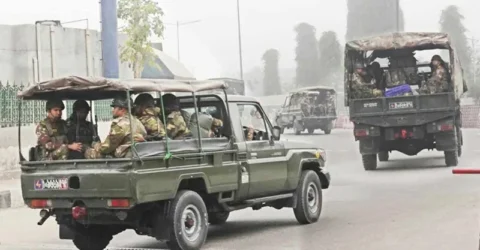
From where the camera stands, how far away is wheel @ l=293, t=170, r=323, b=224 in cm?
989

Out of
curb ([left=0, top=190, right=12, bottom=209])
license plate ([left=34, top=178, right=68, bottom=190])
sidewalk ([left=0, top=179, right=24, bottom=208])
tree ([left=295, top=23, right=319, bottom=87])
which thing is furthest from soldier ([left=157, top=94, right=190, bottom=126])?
tree ([left=295, top=23, right=319, bottom=87])

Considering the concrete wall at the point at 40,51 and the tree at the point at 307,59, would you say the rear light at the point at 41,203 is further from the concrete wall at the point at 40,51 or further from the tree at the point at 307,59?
the tree at the point at 307,59

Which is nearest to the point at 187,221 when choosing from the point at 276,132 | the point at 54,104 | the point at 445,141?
the point at 54,104

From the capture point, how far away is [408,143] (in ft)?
57.5

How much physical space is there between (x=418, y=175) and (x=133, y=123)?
30.7 ft

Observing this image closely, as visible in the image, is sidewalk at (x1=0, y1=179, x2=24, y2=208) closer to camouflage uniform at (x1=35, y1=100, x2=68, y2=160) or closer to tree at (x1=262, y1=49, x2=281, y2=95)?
camouflage uniform at (x1=35, y1=100, x2=68, y2=160)

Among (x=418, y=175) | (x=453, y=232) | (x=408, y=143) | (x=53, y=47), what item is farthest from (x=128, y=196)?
(x=53, y=47)

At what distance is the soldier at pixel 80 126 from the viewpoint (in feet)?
27.8

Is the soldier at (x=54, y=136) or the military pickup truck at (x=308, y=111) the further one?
the military pickup truck at (x=308, y=111)

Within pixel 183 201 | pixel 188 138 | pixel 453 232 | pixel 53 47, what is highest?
pixel 53 47

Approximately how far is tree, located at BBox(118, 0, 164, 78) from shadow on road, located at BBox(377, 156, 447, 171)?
1002cm

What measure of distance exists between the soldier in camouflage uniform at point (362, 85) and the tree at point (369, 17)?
16.6 meters

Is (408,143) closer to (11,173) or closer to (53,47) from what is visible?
(11,173)

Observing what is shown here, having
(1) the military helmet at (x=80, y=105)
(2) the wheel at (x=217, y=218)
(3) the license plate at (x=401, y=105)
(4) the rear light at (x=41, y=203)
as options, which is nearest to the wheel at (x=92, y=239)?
(4) the rear light at (x=41, y=203)
